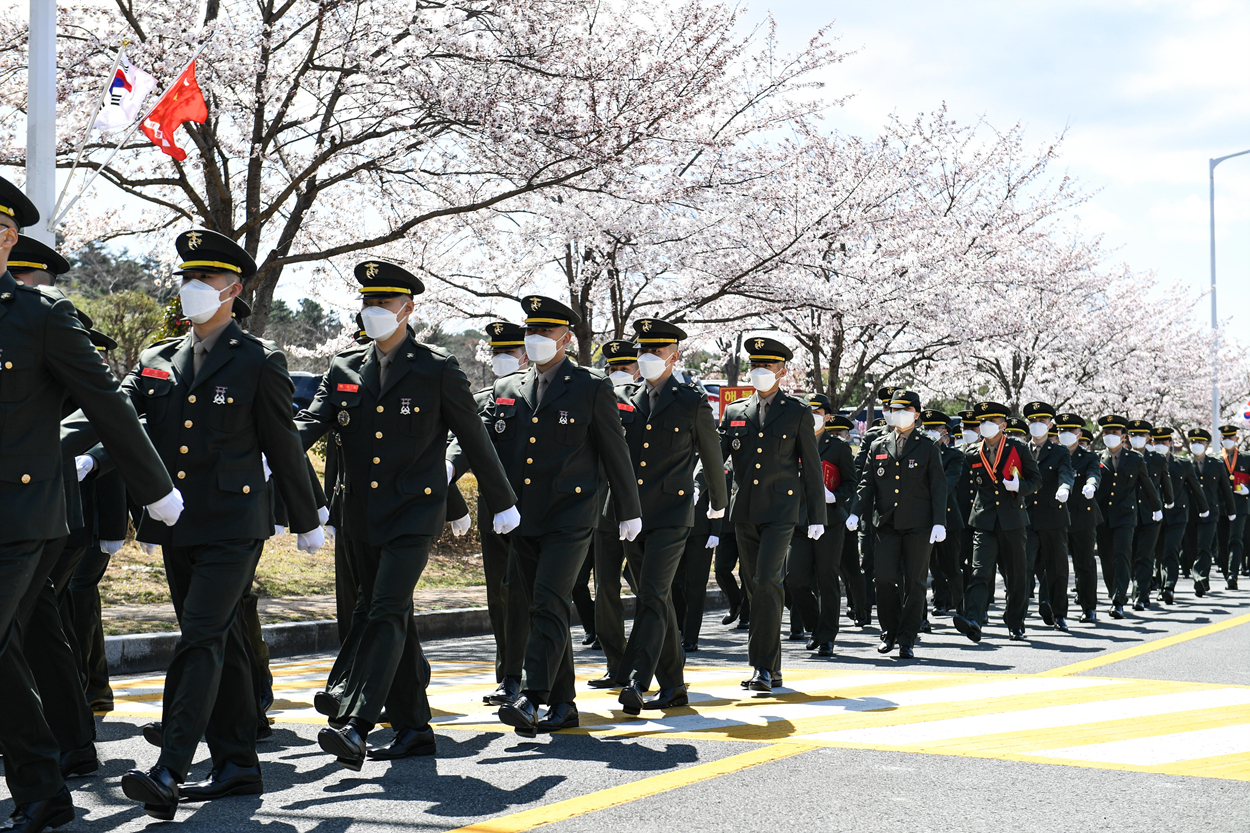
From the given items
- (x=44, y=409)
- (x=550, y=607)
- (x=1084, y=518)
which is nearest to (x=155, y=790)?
(x=44, y=409)

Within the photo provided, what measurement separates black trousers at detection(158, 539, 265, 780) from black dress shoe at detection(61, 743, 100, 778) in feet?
2.00

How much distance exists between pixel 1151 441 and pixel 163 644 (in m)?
13.2

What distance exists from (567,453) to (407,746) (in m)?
1.65

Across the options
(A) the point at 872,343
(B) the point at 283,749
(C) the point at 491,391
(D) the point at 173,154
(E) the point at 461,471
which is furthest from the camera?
(A) the point at 872,343

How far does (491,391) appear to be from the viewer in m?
7.82

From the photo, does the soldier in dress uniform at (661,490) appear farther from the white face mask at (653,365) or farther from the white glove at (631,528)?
the white glove at (631,528)

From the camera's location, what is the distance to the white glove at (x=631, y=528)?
6629 millimetres

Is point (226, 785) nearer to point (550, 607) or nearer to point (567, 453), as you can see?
point (550, 607)

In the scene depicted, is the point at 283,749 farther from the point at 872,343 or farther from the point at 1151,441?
the point at 872,343

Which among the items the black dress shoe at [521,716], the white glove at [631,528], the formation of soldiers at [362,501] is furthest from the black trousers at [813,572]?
the black dress shoe at [521,716]

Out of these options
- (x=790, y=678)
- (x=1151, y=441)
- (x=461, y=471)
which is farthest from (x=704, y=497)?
(x=1151, y=441)

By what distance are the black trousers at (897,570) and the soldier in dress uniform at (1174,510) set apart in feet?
22.1

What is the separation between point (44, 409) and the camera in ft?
13.7

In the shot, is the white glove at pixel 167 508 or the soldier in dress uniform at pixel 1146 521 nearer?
the white glove at pixel 167 508
